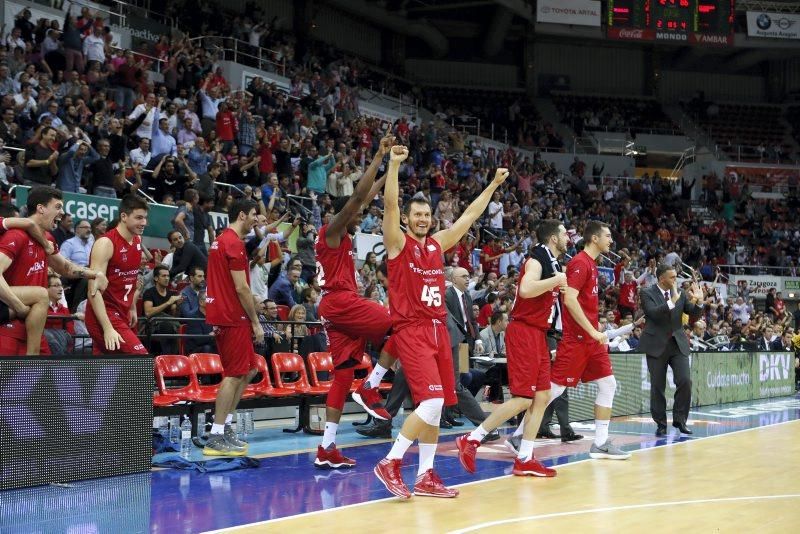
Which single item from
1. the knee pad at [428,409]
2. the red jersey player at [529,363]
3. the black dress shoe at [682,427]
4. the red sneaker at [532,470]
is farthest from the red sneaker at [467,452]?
the black dress shoe at [682,427]

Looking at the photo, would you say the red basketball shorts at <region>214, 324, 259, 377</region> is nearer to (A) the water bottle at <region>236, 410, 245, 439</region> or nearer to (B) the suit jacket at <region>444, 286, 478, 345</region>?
(A) the water bottle at <region>236, 410, 245, 439</region>

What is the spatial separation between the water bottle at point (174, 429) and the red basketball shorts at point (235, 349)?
4.39ft

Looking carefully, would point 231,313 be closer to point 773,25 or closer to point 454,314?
point 454,314

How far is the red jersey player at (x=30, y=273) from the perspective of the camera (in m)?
7.48

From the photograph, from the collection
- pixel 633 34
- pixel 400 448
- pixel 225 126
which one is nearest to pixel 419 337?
pixel 400 448

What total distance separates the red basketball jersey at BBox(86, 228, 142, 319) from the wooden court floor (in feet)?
9.07

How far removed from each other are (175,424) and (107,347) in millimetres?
1925

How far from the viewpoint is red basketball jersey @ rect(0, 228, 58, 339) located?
7492mm

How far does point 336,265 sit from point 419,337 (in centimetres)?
148

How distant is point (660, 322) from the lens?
39.6ft

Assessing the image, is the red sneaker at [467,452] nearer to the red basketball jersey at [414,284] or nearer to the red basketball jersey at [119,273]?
the red basketball jersey at [414,284]

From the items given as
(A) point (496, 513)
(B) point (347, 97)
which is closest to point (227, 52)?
(B) point (347, 97)

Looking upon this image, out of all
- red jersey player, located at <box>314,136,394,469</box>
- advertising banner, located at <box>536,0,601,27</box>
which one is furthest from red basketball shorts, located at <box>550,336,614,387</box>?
Answer: advertising banner, located at <box>536,0,601,27</box>

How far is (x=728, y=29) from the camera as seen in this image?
31.2 meters
